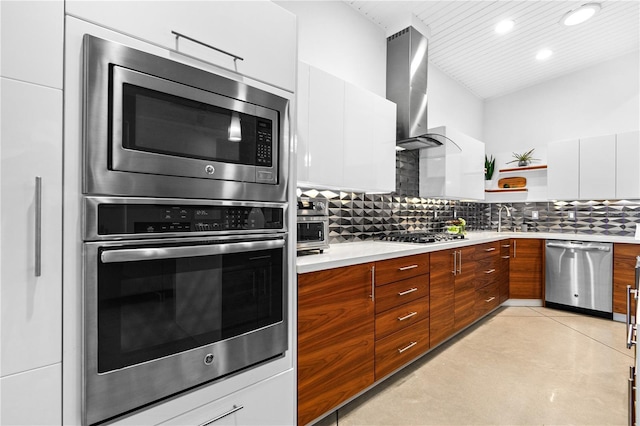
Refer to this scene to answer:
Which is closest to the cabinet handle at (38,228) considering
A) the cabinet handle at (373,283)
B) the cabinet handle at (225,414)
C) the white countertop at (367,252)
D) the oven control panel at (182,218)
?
the oven control panel at (182,218)

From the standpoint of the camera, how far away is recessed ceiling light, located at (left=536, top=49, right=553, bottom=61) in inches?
145

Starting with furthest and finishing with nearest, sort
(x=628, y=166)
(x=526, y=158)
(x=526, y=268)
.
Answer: (x=526, y=158)
(x=526, y=268)
(x=628, y=166)

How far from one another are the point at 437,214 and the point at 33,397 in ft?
12.6

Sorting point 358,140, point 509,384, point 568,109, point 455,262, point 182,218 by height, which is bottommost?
point 509,384

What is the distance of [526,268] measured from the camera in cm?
392

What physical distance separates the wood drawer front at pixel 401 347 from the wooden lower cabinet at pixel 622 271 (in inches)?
102

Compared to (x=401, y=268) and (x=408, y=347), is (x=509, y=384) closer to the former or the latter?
(x=408, y=347)

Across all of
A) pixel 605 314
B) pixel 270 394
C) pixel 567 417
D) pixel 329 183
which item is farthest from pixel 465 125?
pixel 270 394

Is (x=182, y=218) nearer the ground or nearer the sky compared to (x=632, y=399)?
nearer the sky

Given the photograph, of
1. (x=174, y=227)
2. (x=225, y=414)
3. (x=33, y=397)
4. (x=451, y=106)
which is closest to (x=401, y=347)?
(x=225, y=414)

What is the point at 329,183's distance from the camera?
2.19 meters

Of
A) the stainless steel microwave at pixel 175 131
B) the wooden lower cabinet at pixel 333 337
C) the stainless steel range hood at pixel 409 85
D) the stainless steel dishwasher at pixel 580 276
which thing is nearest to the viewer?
the stainless steel microwave at pixel 175 131

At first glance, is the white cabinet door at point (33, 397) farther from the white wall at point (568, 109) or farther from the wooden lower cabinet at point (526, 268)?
the white wall at point (568, 109)

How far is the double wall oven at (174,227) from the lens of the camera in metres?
0.91
